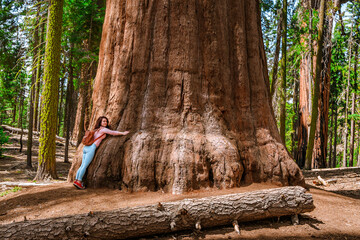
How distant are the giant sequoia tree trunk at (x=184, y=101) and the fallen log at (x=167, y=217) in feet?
3.20

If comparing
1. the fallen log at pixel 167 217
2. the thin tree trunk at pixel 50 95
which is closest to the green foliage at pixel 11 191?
Answer: the thin tree trunk at pixel 50 95

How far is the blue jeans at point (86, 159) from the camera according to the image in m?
5.17

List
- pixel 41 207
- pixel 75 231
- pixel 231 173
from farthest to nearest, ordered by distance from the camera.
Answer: pixel 231 173, pixel 41 207, pixel 75 231

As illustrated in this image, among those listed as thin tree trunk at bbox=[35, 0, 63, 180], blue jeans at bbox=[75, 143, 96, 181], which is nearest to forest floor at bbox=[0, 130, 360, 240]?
blue jeans at bbox=[75, 143, 96, 181]

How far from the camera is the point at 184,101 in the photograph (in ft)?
17.5

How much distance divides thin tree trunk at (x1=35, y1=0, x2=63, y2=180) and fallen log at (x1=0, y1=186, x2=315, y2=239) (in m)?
4.88

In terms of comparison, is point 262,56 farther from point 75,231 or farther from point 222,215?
point 75,231

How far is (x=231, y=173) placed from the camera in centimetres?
473

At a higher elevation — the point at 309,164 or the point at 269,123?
the point at 269,123

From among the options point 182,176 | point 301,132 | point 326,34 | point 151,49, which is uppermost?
point 326,34

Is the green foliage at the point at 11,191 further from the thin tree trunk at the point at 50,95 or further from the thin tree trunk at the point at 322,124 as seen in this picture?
the thin tree trunk at the point at 322,124

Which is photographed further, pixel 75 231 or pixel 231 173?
pixel 231 173

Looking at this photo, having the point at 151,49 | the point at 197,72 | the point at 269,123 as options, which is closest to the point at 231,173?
the point at 269,123

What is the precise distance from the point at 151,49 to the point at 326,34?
28.4 feet
